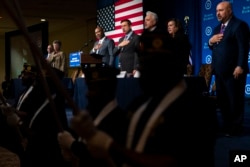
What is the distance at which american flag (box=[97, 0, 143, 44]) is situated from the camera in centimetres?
848

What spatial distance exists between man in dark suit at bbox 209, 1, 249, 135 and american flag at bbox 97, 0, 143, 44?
4051 millimetres

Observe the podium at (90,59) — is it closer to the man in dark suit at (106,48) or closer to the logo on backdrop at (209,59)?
the man in dark suit at (106,48)

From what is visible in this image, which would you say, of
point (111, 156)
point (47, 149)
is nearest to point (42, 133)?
point (47, 149)

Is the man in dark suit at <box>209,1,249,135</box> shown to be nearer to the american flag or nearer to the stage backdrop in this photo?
the stage backdrop

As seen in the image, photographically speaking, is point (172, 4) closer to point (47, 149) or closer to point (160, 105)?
point (47, 149)

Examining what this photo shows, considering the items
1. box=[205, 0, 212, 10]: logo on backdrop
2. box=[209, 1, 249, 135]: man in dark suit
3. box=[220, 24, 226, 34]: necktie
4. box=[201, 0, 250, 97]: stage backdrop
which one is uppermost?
box=[205, 0, 212, 10]: logo on backdrop

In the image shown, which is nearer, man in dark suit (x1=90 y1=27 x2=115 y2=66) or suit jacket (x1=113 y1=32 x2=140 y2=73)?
suit jacket (x1=113 y1=32 x2=140 y2=73)

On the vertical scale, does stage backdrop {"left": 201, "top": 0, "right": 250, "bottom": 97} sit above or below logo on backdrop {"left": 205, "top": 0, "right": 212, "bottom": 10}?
below

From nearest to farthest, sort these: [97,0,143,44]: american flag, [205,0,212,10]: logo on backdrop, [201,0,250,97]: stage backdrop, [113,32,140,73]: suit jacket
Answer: [113,32,140,73]: suit jacket, [201,0,250,97]: stage backdrop, [205,0,212,10]: logo on backdrop, [97,0,143,44]: american flag

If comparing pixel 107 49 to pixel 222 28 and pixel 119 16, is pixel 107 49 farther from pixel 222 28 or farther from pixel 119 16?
pixel 119 16

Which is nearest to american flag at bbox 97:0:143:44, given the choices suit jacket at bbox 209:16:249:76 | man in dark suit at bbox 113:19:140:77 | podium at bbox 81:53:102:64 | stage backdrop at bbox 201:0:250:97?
stage backdrop at bbox 201:0:250:97

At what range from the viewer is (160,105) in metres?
1.36

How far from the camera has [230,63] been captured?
4324mm

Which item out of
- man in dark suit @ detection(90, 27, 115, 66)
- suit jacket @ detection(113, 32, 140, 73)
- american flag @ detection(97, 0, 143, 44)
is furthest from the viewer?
american flag @ detection(97, 0, 143, 44)
